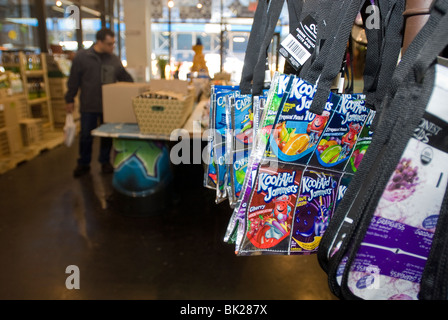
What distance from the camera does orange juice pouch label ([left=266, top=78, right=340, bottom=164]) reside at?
57 centimetres

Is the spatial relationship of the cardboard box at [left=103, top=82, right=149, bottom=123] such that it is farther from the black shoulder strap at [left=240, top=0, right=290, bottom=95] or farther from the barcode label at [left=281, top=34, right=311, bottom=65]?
the barcode label at [left=281, top=34, right=311, bottom=65]

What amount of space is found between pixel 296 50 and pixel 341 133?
0.57 feet

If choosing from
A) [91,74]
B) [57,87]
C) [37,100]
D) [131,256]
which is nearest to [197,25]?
[57,87]

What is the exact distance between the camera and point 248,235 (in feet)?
2.02

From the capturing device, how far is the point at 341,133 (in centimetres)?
63

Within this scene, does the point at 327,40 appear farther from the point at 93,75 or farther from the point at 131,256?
the point at 93,75

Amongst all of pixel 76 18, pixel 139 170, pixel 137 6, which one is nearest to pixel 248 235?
pixel 76 18

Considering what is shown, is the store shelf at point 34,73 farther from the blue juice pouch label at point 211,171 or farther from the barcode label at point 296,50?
the barcode label at point 296,50

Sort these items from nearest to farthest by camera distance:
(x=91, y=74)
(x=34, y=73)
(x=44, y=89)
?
(x=91, y=74), (x=34, y=73), (x=44, y=89)

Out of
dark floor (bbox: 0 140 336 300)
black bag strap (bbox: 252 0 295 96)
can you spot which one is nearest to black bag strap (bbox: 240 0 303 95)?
black bag strap (bbox: 252 0 295 96)

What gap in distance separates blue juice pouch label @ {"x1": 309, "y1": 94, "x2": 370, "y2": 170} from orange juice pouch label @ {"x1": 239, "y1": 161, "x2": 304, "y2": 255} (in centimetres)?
5

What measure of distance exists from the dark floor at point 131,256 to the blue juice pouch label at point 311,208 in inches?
25.3
